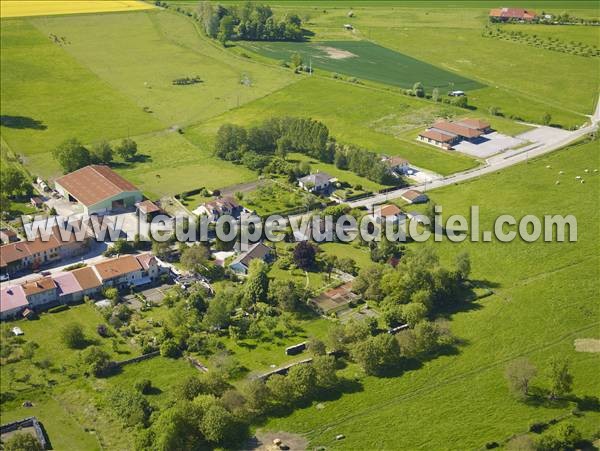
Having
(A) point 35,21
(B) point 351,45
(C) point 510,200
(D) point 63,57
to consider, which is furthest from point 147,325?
(A) point 35,21

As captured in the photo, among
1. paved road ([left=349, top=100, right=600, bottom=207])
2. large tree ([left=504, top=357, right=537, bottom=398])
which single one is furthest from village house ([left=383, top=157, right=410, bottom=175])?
large tree ([left=504, top=357, right=537, bottom=398])

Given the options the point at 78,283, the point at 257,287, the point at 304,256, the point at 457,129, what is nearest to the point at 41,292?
the point at 78,283

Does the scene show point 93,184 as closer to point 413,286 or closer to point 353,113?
point 413,286

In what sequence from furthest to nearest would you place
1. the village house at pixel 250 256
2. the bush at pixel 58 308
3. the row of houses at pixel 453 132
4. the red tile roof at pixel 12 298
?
the row of houses at pixel 453 132 → the village house at pixel 250 256 → the bush at pixel 58 308 → the red tile roof at pixel 12 298

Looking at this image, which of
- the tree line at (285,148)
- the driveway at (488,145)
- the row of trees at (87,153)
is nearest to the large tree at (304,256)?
the tree line at (285,148)

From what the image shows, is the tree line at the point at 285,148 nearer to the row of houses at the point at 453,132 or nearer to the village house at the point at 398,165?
the village house at the point at 398,165

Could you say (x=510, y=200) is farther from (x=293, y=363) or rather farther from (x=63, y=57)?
(x=63, y=57)
